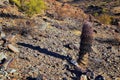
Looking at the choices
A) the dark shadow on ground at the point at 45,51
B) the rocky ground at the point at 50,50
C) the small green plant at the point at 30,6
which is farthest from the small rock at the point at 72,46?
the small green plant at the point at 30,6

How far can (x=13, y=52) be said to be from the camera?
1294cm

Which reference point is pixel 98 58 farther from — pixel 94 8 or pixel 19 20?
pixel 94 8

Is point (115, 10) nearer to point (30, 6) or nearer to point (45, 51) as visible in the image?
point (30, 6)

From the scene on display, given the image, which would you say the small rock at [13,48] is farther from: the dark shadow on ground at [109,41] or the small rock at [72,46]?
the dark shadow on ground at [109,41]

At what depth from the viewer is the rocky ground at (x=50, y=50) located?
1181 centimetres

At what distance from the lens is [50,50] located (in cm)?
1466

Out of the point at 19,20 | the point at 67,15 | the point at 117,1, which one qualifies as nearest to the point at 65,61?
the point at 19,20

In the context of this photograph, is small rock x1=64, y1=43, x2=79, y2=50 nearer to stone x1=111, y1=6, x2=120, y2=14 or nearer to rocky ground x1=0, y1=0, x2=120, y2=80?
rocky ground x1=0, y1=0, x2=120, y2=80

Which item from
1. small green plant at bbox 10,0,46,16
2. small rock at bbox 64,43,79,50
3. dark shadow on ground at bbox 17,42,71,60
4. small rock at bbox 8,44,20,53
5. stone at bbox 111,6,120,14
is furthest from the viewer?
stone at bbox 111,6,120,14

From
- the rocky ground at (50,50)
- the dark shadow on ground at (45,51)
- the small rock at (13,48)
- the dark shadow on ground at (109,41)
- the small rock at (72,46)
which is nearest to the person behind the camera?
the rocky ground at (50,50)

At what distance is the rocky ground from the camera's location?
465 inches

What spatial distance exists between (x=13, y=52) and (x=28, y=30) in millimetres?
3415

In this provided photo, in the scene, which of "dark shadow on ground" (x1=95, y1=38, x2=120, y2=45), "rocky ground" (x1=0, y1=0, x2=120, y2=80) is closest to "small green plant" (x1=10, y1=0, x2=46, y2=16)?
"rocky ground" (x1=0, y1=0, x2=120, y2=80)

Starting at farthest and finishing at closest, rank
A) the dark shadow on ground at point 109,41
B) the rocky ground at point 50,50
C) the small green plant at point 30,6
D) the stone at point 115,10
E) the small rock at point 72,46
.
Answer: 1. the stone at point 115,10
2. the small green plant at point 30,6
3. the dark shadow on ground at point 109,41
4. the small rock at point 72,46
5. the rocky ground at point 50,50
